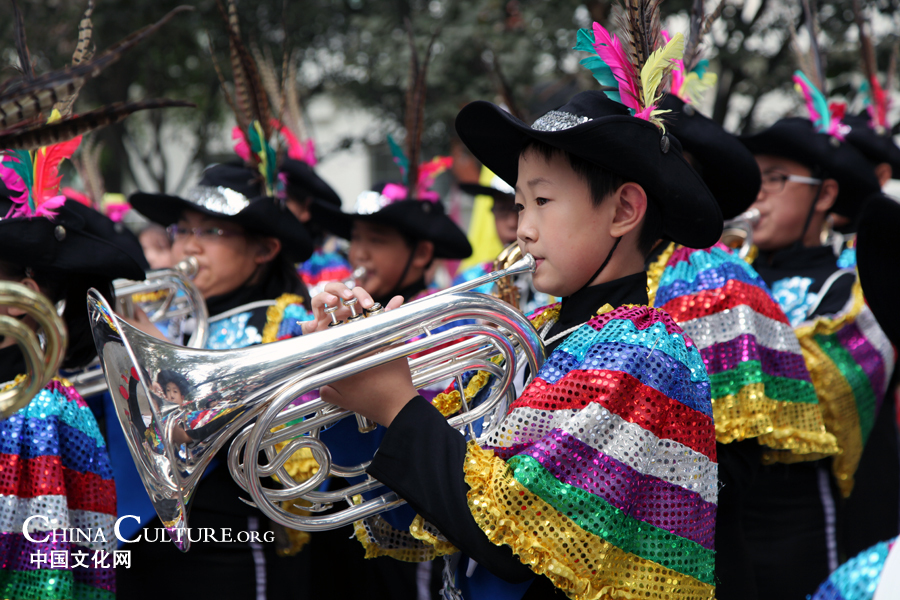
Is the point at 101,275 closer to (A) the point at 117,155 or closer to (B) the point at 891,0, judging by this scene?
(B) the point at 891,0

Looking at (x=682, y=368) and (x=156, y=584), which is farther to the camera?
(x=156, y=584)

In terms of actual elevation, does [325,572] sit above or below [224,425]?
below

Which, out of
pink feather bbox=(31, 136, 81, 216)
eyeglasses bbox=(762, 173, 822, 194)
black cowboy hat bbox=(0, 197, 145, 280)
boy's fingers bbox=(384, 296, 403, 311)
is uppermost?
pink feather bbox=(31, 136, 81, 216)

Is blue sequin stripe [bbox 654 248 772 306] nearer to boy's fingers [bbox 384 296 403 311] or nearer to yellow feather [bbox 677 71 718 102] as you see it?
yellow feather [bbox 677 71 718 102]

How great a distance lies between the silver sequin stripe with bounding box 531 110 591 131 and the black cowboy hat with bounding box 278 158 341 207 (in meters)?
2.85

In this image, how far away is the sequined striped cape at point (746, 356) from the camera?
2.42 meters

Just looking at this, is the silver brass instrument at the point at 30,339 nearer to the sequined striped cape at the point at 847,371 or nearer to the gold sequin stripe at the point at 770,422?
the gold sequin stripe at the point at 770,422

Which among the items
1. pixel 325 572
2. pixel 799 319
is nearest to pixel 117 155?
pixel 325 572

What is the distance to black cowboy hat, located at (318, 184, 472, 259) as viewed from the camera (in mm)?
4395

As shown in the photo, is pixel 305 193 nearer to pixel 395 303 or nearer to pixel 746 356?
pixel 746 356

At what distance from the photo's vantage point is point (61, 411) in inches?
93.7

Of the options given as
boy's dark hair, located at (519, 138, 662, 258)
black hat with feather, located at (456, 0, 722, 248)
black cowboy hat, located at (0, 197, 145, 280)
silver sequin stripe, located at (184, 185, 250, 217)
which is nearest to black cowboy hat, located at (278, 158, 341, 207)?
silver sequin stripe, located at (184, 185, 250, 217)

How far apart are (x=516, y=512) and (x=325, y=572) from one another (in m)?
2.27

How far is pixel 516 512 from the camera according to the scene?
5.28 feet
